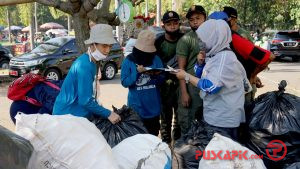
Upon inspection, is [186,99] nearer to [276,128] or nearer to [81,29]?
[276,128]

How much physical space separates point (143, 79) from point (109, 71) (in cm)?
962

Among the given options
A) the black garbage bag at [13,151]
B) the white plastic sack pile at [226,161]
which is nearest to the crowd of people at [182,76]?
the white plastic sack pile at [226,161]

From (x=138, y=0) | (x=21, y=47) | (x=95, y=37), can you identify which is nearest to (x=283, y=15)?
(x=21, y=47)

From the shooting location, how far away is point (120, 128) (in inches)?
118

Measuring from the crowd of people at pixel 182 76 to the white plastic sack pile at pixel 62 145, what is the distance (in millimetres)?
801

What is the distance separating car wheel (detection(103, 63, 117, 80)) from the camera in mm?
13055

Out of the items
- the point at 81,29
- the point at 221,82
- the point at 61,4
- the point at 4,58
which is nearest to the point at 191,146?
the point at 221,82

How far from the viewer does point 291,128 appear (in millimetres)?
2756

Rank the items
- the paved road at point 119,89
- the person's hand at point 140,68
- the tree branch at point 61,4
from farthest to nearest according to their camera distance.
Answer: the paved road at point 119,89 → the tree branch at point 61,4 → the person's hand at point 140,68

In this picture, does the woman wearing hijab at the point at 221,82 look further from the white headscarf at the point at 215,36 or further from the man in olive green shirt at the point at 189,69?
the man in olive green shirt at the point at 189,69

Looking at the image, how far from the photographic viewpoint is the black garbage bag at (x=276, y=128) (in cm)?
276

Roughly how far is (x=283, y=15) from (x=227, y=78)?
26.4 metres

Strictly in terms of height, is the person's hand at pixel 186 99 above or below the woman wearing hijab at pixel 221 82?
below

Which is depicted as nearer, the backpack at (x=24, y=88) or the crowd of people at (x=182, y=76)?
the crowd of people at (x=182, y=76)
